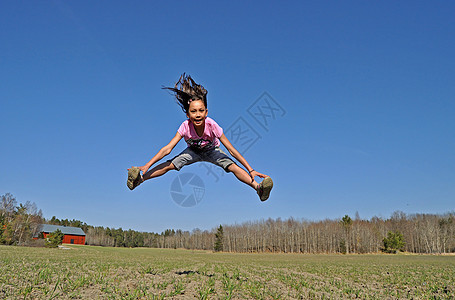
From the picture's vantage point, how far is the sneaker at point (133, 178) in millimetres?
5816

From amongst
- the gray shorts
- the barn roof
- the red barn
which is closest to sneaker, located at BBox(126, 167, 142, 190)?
the gray shorts

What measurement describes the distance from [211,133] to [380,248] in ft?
342

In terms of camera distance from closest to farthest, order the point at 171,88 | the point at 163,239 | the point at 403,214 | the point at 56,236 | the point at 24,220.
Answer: the point at 171,88 → the point at 56,236 → the point at 24,220 → the point at 403,214 → the point at 163,239

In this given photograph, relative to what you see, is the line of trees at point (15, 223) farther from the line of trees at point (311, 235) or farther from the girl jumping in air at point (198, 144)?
the girl jumping in air at point (198, 144)

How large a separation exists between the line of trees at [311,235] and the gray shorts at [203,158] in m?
62.9

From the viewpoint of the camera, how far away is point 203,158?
267 inches

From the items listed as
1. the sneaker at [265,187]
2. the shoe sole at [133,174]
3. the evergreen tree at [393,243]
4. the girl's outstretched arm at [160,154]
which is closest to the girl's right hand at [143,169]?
the girl's outstretched arm at [160,154]

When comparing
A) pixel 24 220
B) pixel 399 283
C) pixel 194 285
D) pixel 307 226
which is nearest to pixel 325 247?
pixel 307 226

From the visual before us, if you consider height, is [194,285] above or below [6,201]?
below

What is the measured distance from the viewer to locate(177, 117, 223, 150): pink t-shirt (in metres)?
6.39

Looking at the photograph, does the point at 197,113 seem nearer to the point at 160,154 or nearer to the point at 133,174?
the point at 160,154

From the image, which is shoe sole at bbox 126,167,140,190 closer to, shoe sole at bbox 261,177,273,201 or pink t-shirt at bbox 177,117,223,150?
pink t-shirt at bbox 177,117,223,150

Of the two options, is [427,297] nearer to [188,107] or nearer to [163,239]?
[188,107]

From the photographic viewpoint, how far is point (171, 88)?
6414mm
